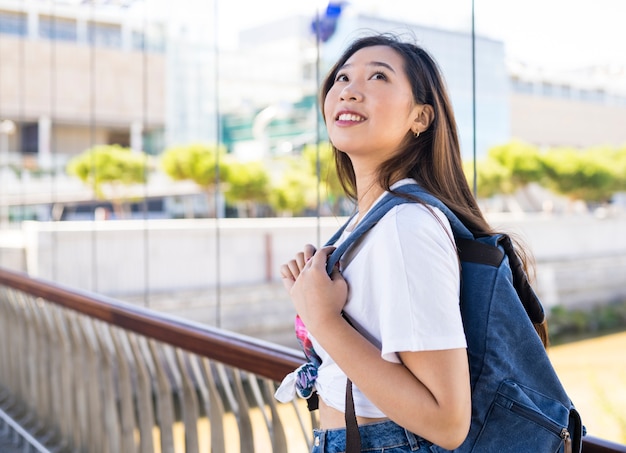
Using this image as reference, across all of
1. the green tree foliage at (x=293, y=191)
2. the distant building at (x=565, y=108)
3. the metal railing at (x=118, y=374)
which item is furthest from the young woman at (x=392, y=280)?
the distant building at (x=565, y=108)

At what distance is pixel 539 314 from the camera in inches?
34.7

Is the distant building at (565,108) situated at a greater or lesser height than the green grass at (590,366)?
greater

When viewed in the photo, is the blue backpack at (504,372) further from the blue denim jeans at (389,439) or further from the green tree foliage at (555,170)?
the green tree foliage at (555,170)

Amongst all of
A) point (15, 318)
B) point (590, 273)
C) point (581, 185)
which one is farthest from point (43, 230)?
point (581, 185)

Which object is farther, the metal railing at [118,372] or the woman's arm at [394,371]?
the metal railing at [118,372]

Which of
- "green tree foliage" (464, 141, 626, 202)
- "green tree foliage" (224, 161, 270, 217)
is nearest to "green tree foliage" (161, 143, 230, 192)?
"green tree foliage" (224, 161, 270, 217)

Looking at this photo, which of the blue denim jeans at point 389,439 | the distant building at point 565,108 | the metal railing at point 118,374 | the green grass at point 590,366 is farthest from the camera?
the distant building at point 565,108

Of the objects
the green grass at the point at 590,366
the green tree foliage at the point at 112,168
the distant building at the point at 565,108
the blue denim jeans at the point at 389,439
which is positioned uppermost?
the distant building at the point at 565,108

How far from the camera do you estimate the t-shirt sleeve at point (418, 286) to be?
0.78m

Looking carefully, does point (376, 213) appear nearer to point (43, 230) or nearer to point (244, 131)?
point (43, 230)

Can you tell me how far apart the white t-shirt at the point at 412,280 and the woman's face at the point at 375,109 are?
14 cm

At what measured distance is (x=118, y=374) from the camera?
250cm

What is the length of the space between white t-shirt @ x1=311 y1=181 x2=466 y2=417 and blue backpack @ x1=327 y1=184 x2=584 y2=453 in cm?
4

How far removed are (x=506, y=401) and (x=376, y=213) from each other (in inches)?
9.8
